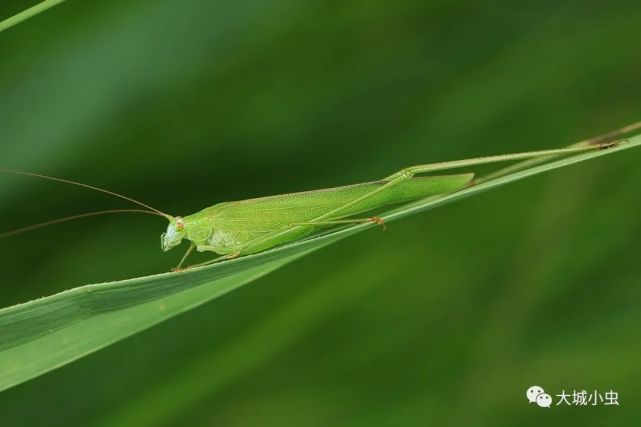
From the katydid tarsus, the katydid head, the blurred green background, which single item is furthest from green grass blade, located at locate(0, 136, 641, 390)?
the blurred green background

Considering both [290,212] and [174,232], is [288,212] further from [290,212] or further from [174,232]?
[174,232]

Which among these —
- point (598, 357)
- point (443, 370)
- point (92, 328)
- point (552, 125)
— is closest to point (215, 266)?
point (92, 328)

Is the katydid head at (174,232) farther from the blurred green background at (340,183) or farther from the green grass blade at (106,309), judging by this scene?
the green grass blade at (106,309)

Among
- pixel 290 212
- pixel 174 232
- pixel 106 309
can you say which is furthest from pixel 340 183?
pixel 106 309

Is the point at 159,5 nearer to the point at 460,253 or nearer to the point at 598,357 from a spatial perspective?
the point at 460,253

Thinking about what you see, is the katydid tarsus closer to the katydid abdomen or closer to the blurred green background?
the katydid abdomen

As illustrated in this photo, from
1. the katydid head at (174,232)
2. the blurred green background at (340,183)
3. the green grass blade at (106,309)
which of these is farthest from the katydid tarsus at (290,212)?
the green grass blade at (106,309)
